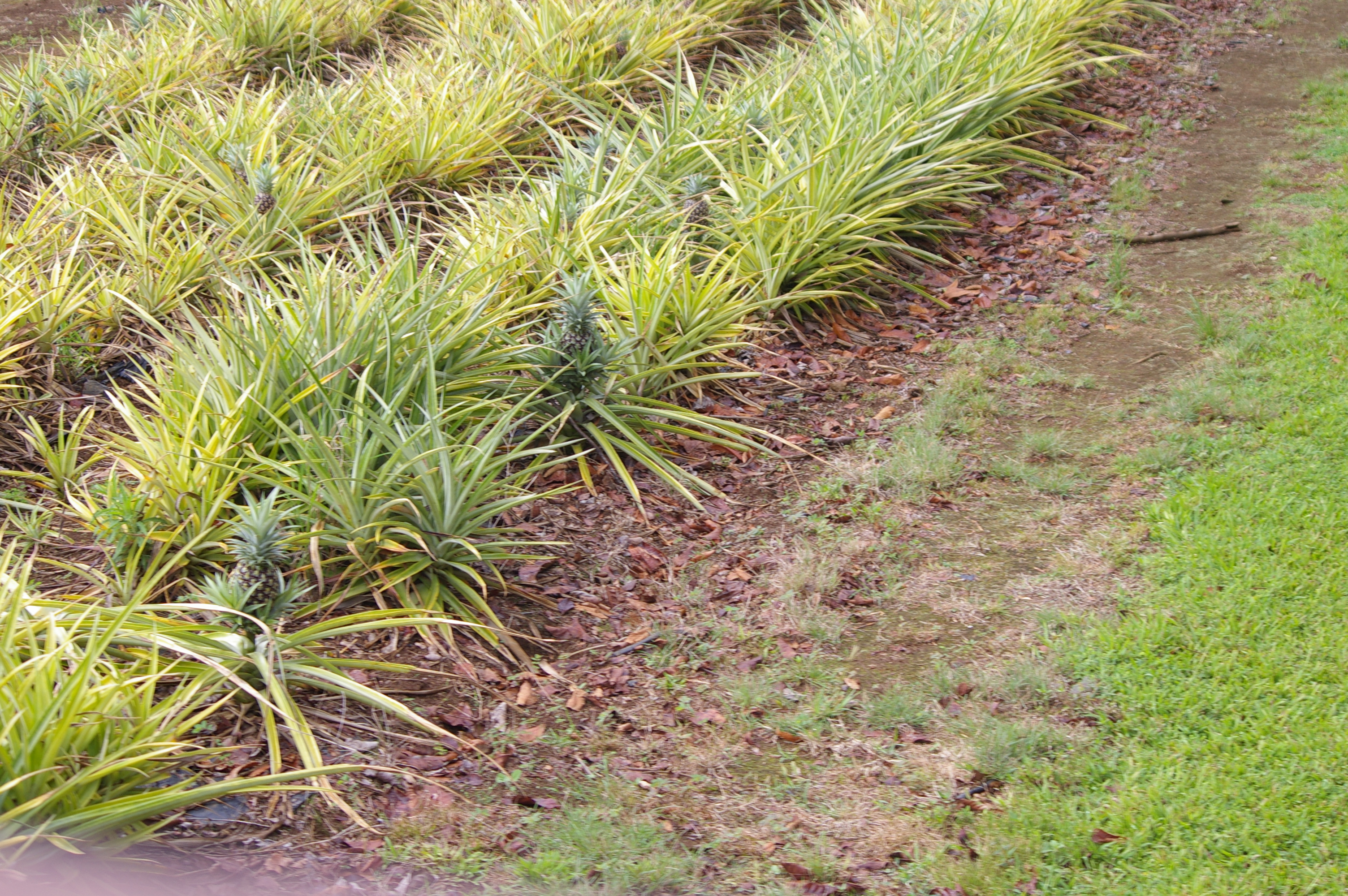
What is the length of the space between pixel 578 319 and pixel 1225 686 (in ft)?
9.07

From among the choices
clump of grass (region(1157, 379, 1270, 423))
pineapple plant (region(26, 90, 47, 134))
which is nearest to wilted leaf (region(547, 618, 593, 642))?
clump of grass (region(1157, 379, 1270, 423))

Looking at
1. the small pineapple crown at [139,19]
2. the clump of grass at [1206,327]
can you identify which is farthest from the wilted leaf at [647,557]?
the small pineapple crown at [139,19]

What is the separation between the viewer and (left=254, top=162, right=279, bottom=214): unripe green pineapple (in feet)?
18.6

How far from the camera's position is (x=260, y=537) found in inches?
134

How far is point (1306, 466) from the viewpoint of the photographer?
4.12m

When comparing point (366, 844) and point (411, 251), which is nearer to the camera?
point (366, 844)

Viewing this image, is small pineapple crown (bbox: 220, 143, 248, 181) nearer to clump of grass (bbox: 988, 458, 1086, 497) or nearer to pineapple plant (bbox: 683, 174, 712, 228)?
pineapple plant (bbox: 683, 174, 712, 228)

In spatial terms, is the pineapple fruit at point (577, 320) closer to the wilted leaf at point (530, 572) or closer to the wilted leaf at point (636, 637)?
the wilted leaf at point (530, 572)

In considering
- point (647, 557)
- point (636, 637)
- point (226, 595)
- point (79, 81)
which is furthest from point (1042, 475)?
point (79, 81)

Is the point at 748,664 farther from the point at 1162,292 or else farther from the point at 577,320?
the point at 1162,292

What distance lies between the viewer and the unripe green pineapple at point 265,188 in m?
5.68

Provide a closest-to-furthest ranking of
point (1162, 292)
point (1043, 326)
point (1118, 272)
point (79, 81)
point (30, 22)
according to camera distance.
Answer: point (1043, 326), point (1162, 292), point (1118, 272), point (79, 81), point (30, 22)

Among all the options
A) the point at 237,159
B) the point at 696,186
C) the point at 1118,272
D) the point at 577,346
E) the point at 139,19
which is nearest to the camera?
the point at 577,346

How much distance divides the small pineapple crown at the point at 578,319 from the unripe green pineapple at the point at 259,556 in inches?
59.4
